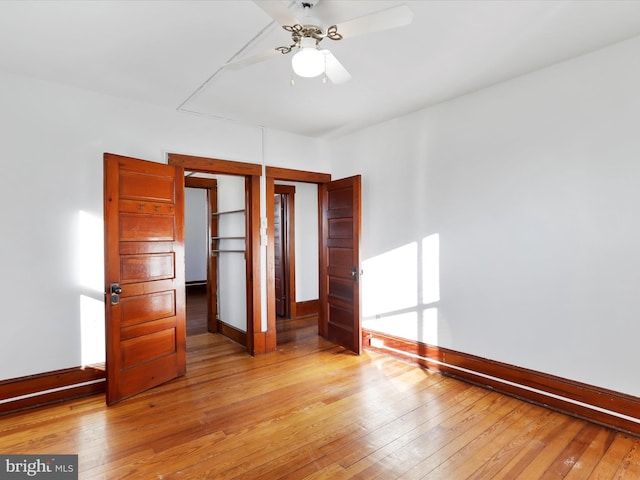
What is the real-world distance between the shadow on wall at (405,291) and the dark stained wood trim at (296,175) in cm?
128

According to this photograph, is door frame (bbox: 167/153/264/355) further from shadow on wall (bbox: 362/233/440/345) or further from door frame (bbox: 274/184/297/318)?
door frame (bbox: 274/184/297/318)

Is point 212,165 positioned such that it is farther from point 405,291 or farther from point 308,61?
point 405,291

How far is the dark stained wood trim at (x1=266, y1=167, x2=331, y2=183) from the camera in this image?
428 centimetres

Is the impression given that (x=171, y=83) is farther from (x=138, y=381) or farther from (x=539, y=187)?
(x=539, y=187)

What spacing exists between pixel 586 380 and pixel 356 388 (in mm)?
1788

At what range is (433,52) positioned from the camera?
2527 mm

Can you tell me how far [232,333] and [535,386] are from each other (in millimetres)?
3521

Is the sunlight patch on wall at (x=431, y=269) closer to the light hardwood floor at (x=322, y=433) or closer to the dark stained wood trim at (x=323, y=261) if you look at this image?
the light hardwood floor at (x=322, y=433)

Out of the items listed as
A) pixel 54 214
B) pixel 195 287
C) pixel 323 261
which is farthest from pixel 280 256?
pixel 195 287

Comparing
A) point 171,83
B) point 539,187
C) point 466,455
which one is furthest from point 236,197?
point 466,455

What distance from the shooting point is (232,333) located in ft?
15.6

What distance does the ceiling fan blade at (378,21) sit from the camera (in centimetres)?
150

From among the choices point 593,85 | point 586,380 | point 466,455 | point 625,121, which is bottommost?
point 466,455

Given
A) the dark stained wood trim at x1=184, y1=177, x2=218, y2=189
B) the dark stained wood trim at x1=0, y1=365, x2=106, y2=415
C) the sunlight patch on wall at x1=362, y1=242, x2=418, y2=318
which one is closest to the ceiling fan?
the sunlight patch on wall at x1=362, y1=242, x2=418, y2=318
